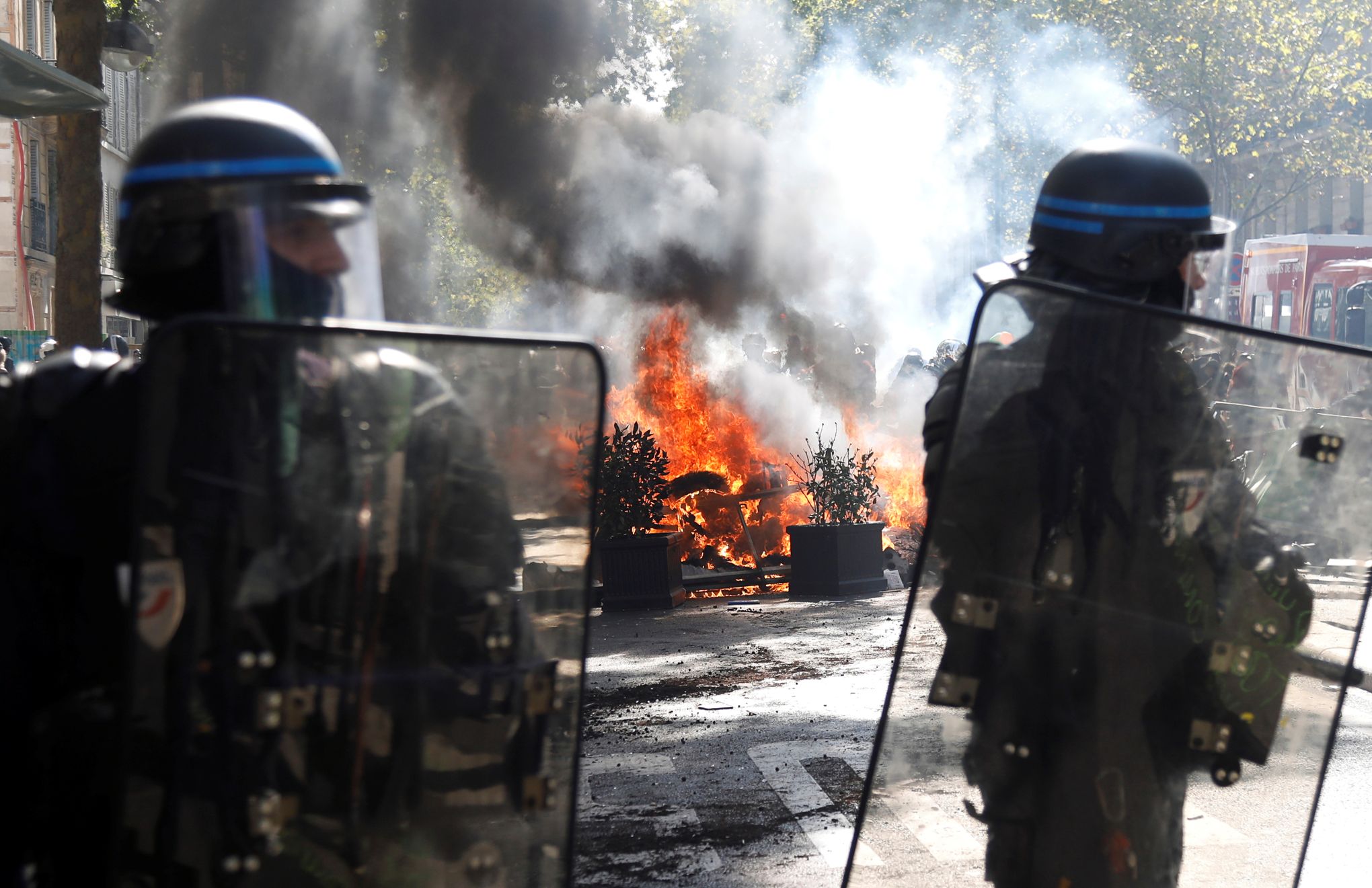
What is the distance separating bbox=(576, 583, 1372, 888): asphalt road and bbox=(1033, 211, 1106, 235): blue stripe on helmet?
705 millimetres

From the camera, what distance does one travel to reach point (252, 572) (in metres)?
1.64

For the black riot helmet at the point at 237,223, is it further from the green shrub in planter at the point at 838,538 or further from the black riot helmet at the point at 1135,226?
the green shrub in planter at the point at 838,538

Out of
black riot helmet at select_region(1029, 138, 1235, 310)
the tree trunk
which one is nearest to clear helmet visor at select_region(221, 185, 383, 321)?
black riot helmet at select_region(1029, 138, 1235, 310)

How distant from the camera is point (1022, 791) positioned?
2.13m

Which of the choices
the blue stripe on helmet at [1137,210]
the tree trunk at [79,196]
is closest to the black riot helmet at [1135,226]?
the blue stripe on helmet at [1137,210]

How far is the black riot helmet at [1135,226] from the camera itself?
240 centimetres

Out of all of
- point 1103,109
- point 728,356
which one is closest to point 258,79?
point 728,356

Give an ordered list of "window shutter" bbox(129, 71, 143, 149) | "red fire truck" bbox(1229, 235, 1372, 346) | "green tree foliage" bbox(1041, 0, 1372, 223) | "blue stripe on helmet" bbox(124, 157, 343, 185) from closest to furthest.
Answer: "blue stripe on helmet" bbox(124, 157, 343, 185), "red fire truck" bbox(1229, 235, 1372, 346), "green tree foliage" bbox(1041, 0, 1372, 223), "window shutter" bbox(129, 71, 143, 149)

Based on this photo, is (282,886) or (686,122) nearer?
(282,886)

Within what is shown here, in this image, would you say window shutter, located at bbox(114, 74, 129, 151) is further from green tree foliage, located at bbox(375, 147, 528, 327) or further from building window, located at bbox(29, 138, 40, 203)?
green tree foliage, located at bbox(375, 147, 528, 327)

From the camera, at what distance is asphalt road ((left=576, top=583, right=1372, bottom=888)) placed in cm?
220

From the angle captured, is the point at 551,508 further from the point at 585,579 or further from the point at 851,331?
the point at 851,331

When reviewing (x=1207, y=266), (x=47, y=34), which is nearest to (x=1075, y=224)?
(x=1207, y=266)

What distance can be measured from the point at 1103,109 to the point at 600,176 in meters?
14.9
